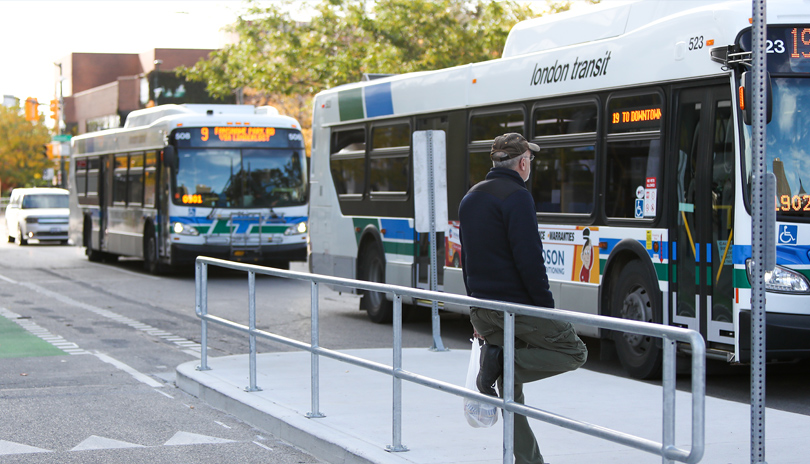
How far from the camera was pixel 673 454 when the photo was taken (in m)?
4.02

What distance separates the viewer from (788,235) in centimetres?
838

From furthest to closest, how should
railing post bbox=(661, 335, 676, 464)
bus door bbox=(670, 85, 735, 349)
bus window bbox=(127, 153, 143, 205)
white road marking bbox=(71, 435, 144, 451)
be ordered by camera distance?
bus window bbox=(127, 153, 143, 205) < bus door bbox=(670, 85, 735, 349) < white road marking bbox=(71, 435, 144, 451) < railing post bbox=(661, 335, 676, 464)

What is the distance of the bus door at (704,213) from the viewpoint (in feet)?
28.4

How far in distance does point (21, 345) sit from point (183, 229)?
8893mm

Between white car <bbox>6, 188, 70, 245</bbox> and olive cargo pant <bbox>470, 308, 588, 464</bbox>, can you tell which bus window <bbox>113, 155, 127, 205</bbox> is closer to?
white car <bbox>6, 188, 70, 245</bbox>

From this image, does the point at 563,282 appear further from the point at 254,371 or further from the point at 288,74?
the point at 288,74

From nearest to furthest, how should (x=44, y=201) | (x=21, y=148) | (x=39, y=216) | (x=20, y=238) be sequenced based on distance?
(x=39, y=216) < (x=20, y=238) < (x=44, y=201) < (x=21, y=148)

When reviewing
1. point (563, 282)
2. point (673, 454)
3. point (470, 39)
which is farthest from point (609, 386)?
point (470, 39)

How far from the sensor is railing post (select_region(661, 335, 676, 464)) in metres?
4.06

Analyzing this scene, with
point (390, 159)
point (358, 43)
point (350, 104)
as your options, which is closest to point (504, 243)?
point (390, 159)

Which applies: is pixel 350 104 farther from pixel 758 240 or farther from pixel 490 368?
pixel 758 240

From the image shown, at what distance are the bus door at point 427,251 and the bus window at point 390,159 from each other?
1.44 ft

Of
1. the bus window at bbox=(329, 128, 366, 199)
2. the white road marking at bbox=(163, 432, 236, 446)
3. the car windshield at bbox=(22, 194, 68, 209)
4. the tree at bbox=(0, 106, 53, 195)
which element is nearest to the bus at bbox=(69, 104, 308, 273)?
the bus window at bbox=(329, 128, 366, 199)

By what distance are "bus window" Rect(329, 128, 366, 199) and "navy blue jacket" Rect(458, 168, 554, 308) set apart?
372 inches
